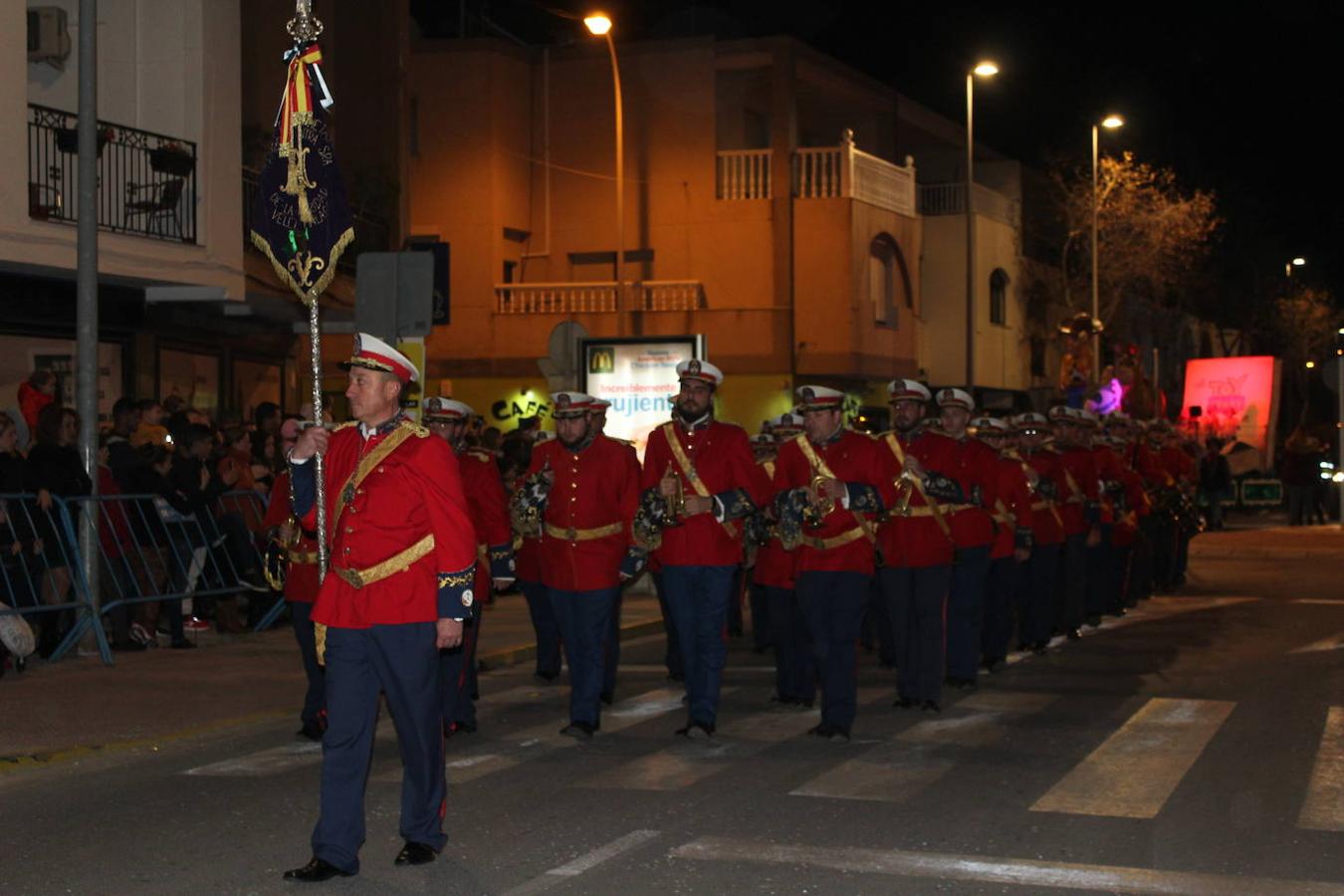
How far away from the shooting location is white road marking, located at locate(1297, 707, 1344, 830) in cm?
838

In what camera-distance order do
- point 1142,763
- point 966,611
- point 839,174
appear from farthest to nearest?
point 839,174
point 966,611
point 1142,763

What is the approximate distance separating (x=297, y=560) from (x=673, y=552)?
224 centimetres

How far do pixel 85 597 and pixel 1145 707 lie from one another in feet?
26.0

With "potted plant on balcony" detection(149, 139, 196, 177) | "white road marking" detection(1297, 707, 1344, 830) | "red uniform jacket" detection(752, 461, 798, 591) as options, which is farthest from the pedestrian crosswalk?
"potted plant on balcony" detection(149, 139, 196, 177)

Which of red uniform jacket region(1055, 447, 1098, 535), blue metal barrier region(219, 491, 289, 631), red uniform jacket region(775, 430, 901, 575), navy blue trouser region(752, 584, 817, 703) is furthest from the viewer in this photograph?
red uniform jacket region(1055, 447, 1098, 535)

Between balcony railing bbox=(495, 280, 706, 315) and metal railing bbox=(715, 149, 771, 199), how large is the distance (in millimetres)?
2361

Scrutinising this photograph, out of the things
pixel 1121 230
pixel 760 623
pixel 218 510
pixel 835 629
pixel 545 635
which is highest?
pixel 1121 230

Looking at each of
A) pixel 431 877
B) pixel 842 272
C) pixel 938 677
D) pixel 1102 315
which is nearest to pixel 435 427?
pixel 938 677

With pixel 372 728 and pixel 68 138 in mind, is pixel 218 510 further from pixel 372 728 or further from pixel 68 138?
pixel 372 728

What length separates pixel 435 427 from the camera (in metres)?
11.6

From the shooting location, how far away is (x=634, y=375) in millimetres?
22391

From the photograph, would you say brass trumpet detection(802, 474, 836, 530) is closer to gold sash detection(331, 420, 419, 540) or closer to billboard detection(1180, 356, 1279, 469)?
gold sash detection(331, 420, 419, 540)

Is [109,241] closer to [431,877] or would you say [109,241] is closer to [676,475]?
[676,475]

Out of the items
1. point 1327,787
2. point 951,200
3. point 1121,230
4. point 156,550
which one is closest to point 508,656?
point 156,550
